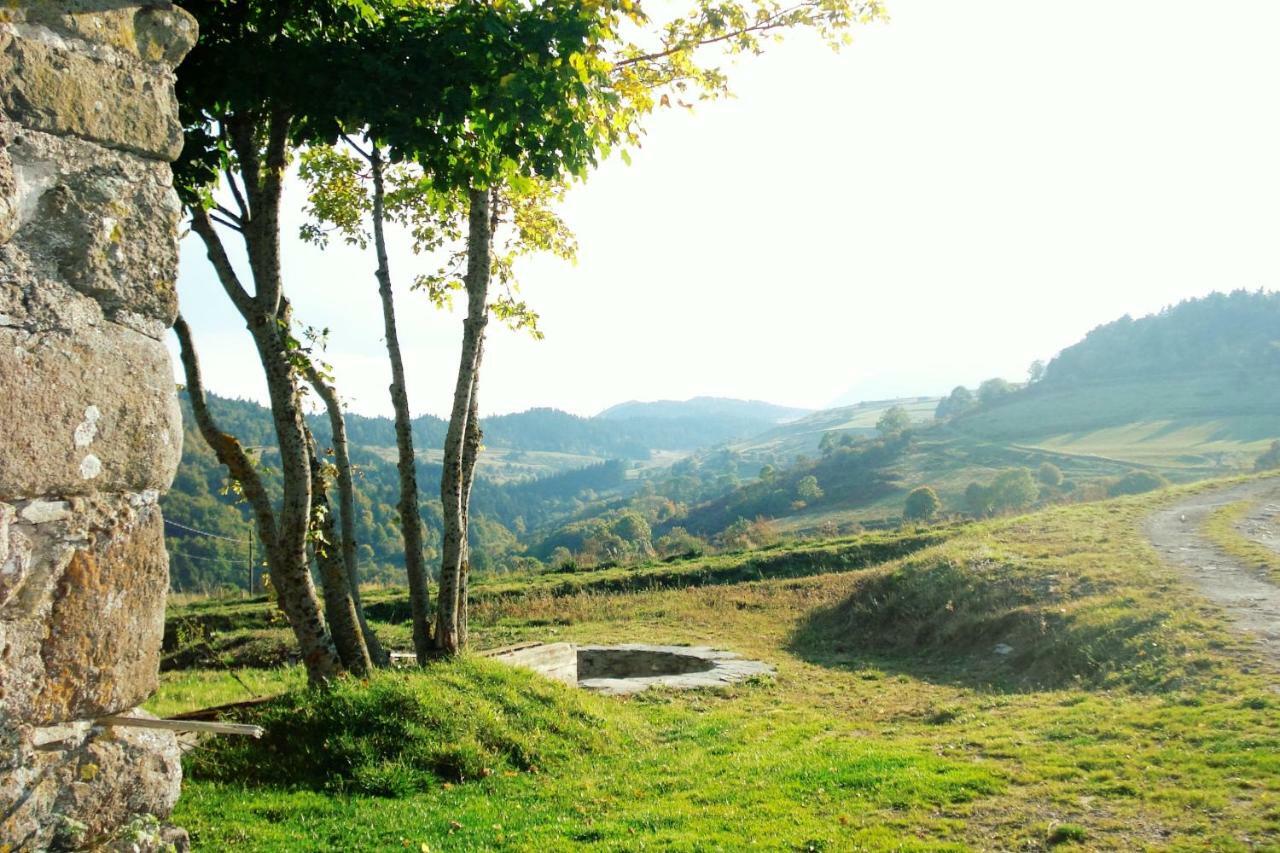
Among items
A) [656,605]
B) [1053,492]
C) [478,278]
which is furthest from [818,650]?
[1053,492]

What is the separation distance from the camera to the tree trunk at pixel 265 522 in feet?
25.7

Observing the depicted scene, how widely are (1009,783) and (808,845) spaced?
2.39m

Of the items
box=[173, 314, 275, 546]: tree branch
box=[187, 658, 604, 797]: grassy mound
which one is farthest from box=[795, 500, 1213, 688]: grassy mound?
box=[173, 314, 275, 546]: tree branch

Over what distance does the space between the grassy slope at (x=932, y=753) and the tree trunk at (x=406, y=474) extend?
6.96ft

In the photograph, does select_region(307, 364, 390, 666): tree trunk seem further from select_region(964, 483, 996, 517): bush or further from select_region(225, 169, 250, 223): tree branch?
select_region(964, 483, 996, 517): bush

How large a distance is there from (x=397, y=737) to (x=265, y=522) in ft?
→ 7.84

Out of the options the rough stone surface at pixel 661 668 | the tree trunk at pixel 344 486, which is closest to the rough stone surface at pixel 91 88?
the tree trunk at pixel 344 486

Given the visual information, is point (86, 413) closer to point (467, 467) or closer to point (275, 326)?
point (275, 326)

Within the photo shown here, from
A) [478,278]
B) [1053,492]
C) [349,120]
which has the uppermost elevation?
[349,120]

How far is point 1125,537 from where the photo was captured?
70.1 feet

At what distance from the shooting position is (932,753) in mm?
8227

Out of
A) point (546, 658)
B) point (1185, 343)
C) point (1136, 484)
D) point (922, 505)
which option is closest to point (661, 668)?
point (546, 658)

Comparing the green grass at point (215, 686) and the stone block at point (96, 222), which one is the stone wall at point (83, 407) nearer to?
the stone block at point (96, 222)

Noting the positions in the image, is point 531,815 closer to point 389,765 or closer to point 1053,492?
point 389,765
